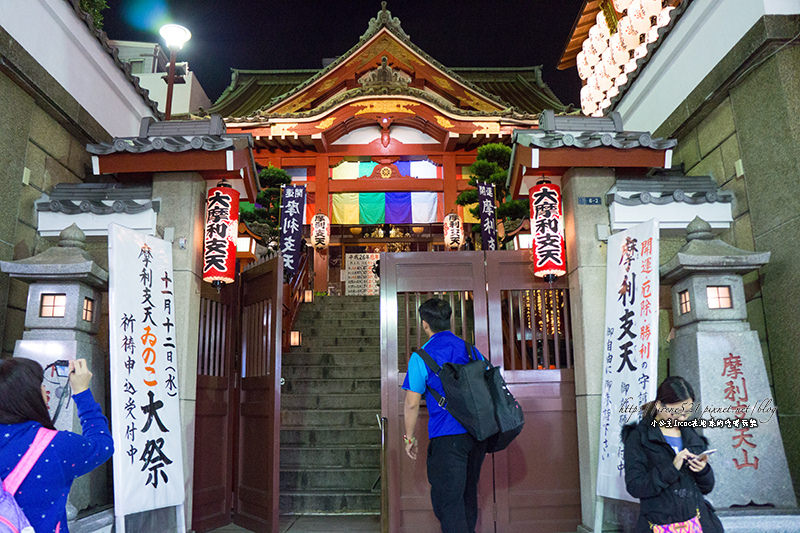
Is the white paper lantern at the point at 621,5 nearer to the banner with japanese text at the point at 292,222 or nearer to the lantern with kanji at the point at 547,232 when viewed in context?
the lantern with kanji at the point at 547,232

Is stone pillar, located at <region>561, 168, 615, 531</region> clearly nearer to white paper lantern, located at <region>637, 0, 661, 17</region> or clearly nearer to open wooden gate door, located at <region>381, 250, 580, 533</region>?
open wooden gate door, located at <region>381, 250, 580, 533</region>

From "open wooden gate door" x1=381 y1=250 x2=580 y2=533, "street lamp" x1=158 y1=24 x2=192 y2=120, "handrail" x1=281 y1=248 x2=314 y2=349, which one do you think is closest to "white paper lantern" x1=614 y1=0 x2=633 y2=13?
"open wooden gate door" x1=381 y1=250 x2=580 y2=533

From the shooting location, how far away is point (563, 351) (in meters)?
7.29

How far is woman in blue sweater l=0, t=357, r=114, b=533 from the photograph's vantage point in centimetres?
242

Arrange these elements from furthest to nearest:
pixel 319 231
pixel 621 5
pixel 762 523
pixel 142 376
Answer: pixel 319 231 → pixel 621 5 → pixel 142 376 → pixel 762 523

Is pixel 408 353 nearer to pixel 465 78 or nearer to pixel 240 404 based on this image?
pixel 240 404

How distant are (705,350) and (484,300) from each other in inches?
86.7

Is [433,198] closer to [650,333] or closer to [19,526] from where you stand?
[650,333]

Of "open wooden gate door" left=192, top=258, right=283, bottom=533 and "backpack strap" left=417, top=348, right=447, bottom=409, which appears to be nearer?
"backpack strap" left=417, top=348, right=447, bottom=409

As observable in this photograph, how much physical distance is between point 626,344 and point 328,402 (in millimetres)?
4584

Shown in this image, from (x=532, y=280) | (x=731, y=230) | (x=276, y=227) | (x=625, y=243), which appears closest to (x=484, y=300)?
(x=532, y=280)

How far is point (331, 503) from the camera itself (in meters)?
6.88

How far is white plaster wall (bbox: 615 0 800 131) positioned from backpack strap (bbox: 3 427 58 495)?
673cm

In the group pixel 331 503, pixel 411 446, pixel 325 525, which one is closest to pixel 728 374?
pixel 411 446
